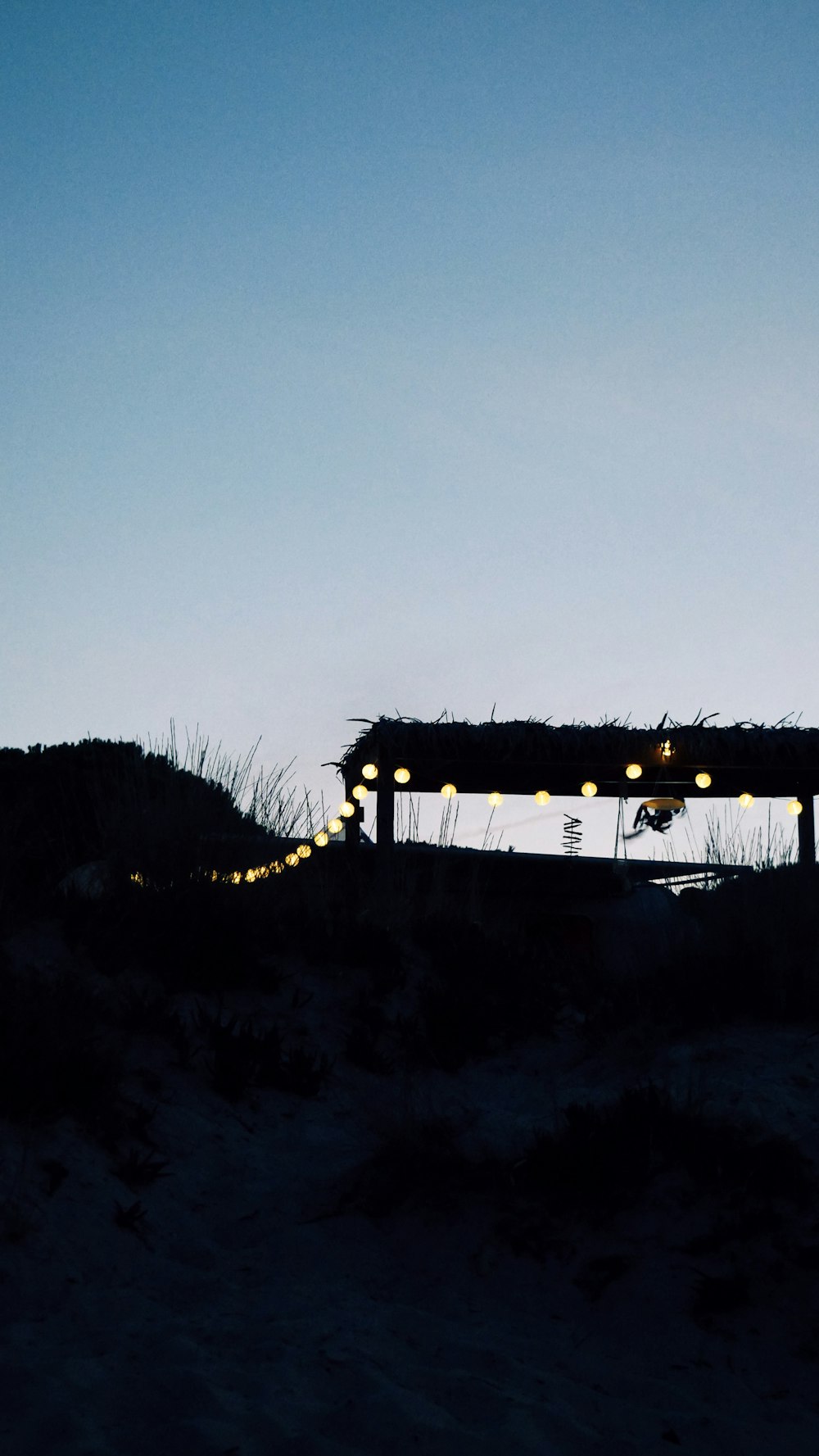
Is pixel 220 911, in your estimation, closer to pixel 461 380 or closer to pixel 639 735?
pixel 639 735

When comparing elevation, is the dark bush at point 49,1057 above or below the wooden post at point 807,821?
below

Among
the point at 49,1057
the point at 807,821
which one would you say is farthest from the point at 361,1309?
Result: the point at 807,821

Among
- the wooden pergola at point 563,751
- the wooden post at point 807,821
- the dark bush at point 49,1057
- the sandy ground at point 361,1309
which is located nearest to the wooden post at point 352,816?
the wooden pergola at point 563,751

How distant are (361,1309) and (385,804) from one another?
22.9 ft

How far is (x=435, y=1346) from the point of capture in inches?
111

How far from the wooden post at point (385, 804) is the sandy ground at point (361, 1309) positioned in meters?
5.18

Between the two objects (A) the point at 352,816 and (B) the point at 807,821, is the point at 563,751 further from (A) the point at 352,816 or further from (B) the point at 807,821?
(B) the point at 807,821

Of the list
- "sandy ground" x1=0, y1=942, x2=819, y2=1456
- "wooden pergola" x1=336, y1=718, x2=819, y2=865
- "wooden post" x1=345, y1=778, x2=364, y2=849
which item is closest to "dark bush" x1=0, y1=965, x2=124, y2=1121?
"sandy ground" x1=0, y1=942, x2=819, y2=1456

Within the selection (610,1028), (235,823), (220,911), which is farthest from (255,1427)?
(235,823)

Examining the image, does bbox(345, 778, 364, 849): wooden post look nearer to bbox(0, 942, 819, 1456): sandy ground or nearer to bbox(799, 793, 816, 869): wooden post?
bbox(0, 942, 819, 1456): sandy ground

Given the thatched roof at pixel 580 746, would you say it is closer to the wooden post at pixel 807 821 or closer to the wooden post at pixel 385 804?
the wooden post at pixel 385 804

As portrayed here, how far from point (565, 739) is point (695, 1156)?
6362mm

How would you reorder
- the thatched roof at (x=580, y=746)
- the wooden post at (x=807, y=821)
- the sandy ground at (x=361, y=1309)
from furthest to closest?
the wooden post at (x=807, y=821) < the thatched roof at (x=580, y=746) < the sandy ground at (x=361, y=1309)

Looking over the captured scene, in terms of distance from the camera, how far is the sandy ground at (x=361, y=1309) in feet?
7.81
